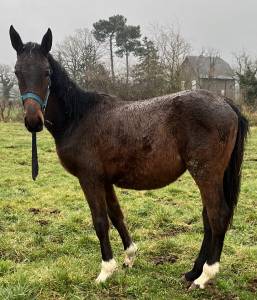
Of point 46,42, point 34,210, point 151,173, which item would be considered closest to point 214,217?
point 151,173

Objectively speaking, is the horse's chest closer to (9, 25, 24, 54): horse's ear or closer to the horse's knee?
the horse's knee

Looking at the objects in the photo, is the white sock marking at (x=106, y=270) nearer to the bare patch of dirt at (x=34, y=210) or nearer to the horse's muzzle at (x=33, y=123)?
the horse's muzzle at (x=33, y=123)

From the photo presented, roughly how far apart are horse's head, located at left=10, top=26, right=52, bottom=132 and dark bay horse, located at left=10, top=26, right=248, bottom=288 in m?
0.01

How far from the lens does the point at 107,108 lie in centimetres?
457

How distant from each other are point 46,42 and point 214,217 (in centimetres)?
263

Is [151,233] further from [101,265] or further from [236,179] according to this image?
[236,179]

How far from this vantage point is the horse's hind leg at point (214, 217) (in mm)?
3967

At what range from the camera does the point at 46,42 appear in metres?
4.23

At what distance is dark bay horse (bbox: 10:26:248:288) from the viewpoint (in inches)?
156

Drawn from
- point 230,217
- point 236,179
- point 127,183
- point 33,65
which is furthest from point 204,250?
point 33,65

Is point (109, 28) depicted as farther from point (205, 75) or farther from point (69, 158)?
point (69, 158)

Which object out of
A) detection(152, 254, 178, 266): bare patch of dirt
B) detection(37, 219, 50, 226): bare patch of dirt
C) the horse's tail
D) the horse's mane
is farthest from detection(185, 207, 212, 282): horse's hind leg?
detection(37, 219, 50, 226): bare patch of dirt

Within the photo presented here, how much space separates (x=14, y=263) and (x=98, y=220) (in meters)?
1.30

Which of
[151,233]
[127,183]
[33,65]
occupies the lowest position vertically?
[151,233]
